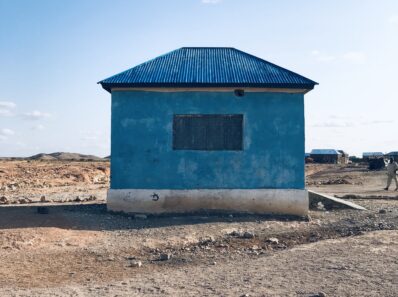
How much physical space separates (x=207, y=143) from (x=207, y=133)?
27cm

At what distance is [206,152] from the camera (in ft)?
40.9

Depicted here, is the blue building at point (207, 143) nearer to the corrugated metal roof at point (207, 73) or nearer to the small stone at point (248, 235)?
the corrugated metal roof at point (207, 73)

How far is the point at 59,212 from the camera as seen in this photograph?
12523 mm

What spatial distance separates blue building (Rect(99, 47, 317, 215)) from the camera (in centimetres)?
1228

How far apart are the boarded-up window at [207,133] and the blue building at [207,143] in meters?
0.03

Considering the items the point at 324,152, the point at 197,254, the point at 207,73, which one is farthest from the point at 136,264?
the point at 324,152

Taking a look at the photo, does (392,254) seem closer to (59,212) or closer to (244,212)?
(244,212)

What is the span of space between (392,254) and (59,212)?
8.42 metres

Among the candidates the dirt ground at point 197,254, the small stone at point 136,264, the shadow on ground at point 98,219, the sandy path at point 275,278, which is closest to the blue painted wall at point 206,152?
the shadow on ground at point 98,219

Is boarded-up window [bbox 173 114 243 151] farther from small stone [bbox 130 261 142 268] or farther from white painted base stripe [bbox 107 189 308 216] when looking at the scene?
small stone [bbox 130 261 142 268]

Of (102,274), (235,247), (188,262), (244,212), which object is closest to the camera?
(102,274)

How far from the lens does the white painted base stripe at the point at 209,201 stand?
1227cm

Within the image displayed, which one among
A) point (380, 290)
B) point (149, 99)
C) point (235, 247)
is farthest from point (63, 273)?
point (149, 99)

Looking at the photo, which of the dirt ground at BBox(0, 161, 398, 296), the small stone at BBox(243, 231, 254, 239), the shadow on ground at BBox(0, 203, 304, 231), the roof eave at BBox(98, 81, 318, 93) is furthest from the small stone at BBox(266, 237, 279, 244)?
the roof eave at BBox(98, 81, 318, 93)
